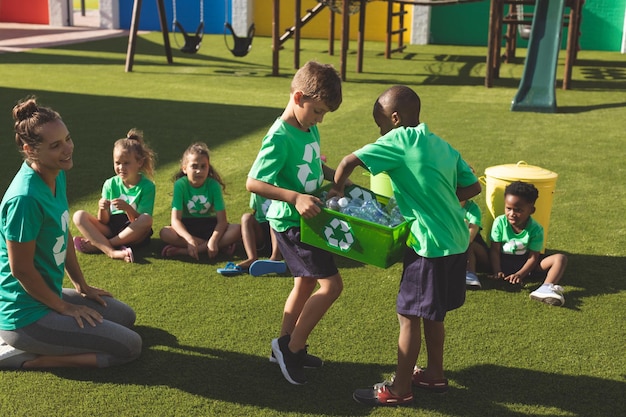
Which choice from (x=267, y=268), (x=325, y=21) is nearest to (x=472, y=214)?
(x=267, y=268)

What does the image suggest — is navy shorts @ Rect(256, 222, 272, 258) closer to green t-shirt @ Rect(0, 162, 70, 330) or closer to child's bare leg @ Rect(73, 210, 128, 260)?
child's bare leg @ Rect(73, 210, 128, 260)

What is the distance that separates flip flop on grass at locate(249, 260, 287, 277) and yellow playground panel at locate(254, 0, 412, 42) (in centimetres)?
1883

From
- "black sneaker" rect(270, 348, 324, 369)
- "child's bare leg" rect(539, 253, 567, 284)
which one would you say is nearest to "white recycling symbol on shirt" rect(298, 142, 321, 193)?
"black sneaker" rect(270, 348, 324, 369)

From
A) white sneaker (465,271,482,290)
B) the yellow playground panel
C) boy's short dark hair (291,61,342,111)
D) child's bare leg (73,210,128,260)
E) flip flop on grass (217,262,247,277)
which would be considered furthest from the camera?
the yellow playground panel

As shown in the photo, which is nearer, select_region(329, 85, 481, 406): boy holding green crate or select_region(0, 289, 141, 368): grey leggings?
select_region(329, 85, 481, 406): boy holding green crate

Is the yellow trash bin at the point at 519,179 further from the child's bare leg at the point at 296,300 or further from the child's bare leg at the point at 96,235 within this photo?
the child's bare leg at the point at 96,235

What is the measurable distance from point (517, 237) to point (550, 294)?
21.3 inches

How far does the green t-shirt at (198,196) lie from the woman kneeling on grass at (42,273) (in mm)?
1798

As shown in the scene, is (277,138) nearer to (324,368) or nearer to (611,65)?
(324,368)

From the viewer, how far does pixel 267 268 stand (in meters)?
5.13

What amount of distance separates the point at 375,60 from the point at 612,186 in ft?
36.8

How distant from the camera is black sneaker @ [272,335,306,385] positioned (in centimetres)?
368

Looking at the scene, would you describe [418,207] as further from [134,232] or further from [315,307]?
[134,232]

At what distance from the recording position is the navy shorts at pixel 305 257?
358 centimetres
